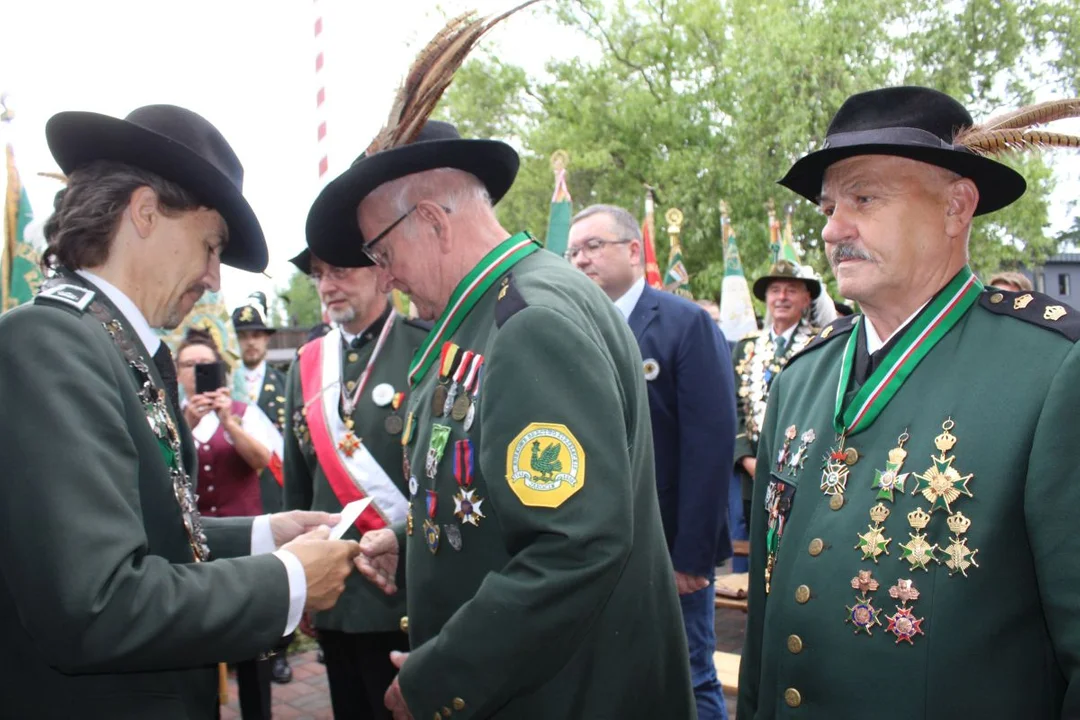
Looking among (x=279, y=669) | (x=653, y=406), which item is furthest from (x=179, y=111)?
(x=279, y=669)

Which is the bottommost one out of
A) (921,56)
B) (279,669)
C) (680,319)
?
(279,669)

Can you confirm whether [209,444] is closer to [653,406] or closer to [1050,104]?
[653,406]

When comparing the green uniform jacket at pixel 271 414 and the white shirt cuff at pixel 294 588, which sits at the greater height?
the white shirt cuff at pixel 294 588

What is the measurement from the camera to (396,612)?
3.48 meters

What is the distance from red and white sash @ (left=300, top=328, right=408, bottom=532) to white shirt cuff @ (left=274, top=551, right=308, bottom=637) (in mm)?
1537

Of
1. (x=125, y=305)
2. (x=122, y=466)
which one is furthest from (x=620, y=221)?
(x=122, y=466)

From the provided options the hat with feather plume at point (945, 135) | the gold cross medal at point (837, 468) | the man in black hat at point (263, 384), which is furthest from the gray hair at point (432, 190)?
the man in black hat at point (263, 384)

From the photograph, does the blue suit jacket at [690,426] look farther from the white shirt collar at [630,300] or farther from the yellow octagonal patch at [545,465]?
the yellow octagonal patch at [545,465]

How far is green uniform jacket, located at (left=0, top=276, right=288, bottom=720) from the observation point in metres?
1.70

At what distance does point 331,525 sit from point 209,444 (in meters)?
2.63

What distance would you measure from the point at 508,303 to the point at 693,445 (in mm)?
2166

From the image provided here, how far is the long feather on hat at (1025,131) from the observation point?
2.10 meters

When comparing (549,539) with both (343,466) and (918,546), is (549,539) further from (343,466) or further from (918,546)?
(343,466)

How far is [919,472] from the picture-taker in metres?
1.96
